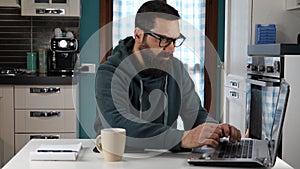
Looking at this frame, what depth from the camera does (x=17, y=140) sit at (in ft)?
12.6

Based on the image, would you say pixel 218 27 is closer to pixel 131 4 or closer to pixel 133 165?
pixel 131 4

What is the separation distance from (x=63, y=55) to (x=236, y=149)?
2.95 m

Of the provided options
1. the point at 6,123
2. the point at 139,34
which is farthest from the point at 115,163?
the point at 6,123

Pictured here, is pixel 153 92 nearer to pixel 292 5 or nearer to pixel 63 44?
pixel 292 5

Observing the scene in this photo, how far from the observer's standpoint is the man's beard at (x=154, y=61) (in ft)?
5.68

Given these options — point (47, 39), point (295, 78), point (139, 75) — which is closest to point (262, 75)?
point (295, 78)

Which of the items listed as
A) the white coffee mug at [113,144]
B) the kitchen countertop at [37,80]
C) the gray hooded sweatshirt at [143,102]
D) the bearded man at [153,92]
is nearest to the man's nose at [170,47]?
the bearded man at [153,92]

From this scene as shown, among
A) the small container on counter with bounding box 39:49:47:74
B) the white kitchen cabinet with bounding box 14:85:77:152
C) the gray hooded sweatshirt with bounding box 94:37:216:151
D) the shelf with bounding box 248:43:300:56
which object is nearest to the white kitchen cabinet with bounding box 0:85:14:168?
the white kitchen cabinet with bounding box 14:85:77:152

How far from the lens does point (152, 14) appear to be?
175 centimetres

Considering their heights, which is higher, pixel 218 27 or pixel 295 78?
pixel 218 27

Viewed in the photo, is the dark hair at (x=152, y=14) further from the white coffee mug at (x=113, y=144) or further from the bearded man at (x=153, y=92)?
the white coffee mug at (x=113, y=144)

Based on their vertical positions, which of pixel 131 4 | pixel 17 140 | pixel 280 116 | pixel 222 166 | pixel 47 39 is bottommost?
pixel 17 140

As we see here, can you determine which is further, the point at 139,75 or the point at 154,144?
the point at 139,75

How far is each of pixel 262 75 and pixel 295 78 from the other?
659mm
